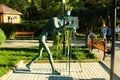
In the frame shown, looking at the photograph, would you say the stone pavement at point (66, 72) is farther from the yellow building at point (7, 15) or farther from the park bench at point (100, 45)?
the yellow building at point (7, 15)

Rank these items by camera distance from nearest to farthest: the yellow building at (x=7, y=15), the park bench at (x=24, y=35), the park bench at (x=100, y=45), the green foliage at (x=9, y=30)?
the park bench at (x=100, y=45) → the green foliage at (x=9, y=30) → the park bench at (x=24, y=35) → the yellow building at (x=7, y=15)

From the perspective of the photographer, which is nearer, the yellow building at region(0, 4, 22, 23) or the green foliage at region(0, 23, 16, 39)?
the green foliage at region(0, 23, 16, 39)

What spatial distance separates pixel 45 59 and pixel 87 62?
1873 mm

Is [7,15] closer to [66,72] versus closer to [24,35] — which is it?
[24,35]

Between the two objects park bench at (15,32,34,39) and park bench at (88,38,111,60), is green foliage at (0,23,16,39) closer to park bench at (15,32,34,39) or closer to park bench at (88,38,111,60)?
park bench at (15,32,34,39)

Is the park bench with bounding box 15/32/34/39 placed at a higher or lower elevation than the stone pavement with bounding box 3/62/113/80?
lower

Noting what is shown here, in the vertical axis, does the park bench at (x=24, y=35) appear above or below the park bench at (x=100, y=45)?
below

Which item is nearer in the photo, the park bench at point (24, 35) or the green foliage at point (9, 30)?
the green foliage at point (9, 30)

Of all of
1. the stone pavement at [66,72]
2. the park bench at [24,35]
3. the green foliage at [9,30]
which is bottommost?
the park bench at [24,35]

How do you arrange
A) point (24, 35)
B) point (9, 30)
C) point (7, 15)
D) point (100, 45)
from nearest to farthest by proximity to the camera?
1. point (100, 45)
2. point (9, 30)
3. point (24, 35)
4. point (7, 15)

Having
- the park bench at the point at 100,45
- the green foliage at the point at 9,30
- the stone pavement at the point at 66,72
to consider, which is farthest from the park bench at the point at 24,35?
the stone pavement at the point at 66,72

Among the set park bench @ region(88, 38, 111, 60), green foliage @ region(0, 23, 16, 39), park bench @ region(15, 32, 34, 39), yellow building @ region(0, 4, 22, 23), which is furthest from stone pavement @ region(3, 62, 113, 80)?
yellow building @ region(0, 4, 22, 23)

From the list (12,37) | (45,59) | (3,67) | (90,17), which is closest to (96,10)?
(90,17)

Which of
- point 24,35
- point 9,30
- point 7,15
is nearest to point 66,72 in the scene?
point 9,30
